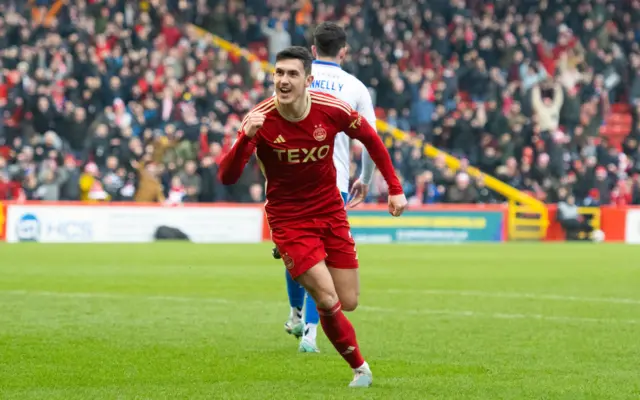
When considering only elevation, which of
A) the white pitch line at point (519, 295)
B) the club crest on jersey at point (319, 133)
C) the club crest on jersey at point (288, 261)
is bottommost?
the white pitch line at point (519, 295)

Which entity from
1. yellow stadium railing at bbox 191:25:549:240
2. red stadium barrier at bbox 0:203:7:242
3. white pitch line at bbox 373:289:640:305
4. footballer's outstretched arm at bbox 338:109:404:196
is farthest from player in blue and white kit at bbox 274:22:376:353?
yellow stadium railing at bbox 191:25:549:240

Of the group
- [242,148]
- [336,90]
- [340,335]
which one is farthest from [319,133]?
[336,90]

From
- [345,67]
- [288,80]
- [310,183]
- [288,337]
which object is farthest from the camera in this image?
[345,67]

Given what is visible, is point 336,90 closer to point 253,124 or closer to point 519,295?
point 253,124

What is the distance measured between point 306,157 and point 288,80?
1.70 ft

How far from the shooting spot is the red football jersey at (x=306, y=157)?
295 inches

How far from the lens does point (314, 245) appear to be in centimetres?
764

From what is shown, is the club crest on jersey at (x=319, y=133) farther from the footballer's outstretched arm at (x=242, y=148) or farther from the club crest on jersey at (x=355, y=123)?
the footballer's outstretched arm at (x=242, y=148)

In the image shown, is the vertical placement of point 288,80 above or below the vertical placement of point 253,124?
above

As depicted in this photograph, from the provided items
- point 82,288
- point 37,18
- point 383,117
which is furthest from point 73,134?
point 82,288

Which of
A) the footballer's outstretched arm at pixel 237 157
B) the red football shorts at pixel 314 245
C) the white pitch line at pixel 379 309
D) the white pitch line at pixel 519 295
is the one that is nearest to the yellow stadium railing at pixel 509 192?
the white pitch line at pixel 519 295

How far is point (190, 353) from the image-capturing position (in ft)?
29.7

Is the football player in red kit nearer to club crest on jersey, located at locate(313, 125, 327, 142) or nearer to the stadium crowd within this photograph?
club crest on jersey, located at locate(313, 125, 327, 142)

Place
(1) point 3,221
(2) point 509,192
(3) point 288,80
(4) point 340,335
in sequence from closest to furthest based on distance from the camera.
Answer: (3) point 288,80 < (4) point 340,335 < (1) point 3,221 < (2) point 509,192
